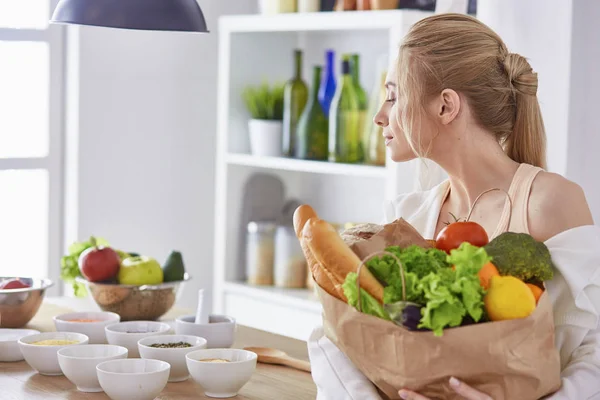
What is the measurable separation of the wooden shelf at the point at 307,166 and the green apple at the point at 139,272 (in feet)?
3.64

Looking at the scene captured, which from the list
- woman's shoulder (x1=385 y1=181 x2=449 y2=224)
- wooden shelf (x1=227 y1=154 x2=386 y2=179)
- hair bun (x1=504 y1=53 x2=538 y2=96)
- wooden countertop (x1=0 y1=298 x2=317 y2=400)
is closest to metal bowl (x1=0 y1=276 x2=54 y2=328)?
wooden countertop (x1=0 y1=298 x2=317 y2=400)

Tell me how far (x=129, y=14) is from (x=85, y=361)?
0.76 meters

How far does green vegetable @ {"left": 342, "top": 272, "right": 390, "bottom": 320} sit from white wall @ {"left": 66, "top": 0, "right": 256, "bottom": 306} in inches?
97.4

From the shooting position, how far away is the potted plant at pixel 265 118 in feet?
12.4

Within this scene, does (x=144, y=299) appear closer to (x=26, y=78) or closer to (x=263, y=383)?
(x=263, y=383)

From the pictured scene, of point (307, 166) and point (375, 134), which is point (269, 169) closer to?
point (307, 166)

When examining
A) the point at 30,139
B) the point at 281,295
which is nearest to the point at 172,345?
the point at 281,295

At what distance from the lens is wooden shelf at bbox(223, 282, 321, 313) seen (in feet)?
11.7

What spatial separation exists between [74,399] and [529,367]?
805 mm

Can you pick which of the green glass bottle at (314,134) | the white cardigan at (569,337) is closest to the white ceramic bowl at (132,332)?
the white cardigan at (569,337)

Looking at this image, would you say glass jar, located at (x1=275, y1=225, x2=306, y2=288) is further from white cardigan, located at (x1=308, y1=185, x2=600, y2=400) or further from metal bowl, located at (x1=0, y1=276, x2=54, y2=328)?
white cardigan, located at (x1=308, y1=185, x2=600, y2=400)

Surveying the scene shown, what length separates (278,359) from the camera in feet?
6.53

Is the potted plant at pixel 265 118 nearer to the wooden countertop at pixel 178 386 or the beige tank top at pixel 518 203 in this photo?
the wooden countertop at pixel 178 386

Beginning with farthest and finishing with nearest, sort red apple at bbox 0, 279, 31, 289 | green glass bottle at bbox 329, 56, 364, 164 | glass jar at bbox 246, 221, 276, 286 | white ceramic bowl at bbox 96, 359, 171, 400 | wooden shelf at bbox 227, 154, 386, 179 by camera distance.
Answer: glass jar at bbox 246, 221, 276, 286 < green glass bottle at bbox 329, 56, 364, 164 < wooden shelf at bbox 227, 154, 386, 179 < red apple at bbox 0, 279, 31, 289 < white ceramic bowl at bbox 96, 359, 171, 400
